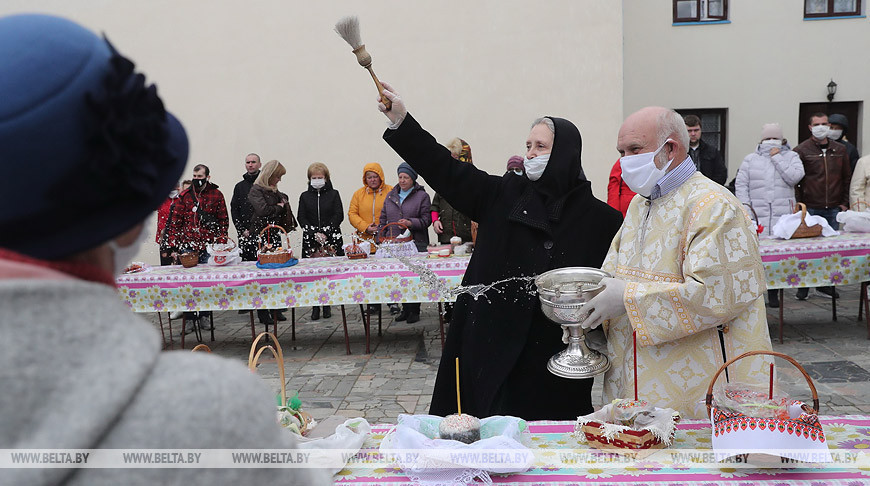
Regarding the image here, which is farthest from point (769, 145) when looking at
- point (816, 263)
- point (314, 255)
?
point (314, 255)

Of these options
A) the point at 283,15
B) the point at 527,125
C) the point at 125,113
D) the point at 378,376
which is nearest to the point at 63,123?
the point at 125,113

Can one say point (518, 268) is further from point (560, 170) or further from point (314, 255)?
point (314, 255)

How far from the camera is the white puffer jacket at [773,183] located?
7.29m

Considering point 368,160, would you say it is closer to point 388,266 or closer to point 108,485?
point 388,266

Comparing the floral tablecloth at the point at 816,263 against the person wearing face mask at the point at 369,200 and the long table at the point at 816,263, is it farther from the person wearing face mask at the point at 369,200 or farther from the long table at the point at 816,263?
the person wearing face mask at the point at 369,200

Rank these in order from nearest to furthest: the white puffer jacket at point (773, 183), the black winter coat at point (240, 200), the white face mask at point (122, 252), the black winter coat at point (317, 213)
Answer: the white face mask at point (122, 252), the white puffer jacket at point (773, 183), the black winter coat at point (317, 213), the black winter coat at point (240, 200)

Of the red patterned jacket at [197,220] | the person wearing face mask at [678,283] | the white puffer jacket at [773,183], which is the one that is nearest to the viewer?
the person wearing face mask at [678,283]

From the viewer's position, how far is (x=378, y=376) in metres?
5.66

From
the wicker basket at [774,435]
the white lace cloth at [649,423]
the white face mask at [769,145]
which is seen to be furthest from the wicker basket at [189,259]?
the white face mask at [769,145]

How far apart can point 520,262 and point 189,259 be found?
173 inches

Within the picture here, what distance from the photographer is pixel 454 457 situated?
73.9 inches

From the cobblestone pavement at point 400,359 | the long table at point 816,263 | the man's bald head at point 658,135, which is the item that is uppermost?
the man's bald head at point 658,135

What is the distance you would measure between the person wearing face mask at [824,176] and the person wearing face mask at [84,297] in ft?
27.4

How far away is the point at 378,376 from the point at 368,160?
5078 millimetres
